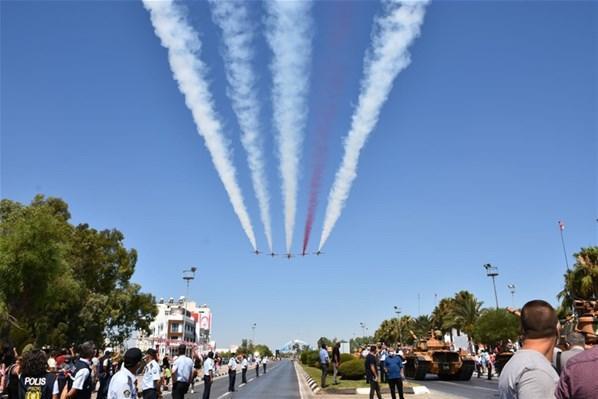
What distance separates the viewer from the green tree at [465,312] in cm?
6744

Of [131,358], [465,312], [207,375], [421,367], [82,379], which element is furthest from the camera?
[465,312]

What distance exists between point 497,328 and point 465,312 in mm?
12778

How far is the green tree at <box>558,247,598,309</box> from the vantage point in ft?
114

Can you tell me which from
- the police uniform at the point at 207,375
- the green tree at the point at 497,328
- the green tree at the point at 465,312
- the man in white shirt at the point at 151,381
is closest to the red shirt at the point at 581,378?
the man in white shirt at the point at 151,381

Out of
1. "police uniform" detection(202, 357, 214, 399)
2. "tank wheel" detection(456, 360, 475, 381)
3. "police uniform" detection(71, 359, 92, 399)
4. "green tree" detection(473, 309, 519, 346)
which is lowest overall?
"tank wheel" detection(456, 360, 475, 381)

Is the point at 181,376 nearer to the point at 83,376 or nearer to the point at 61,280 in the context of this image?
the point at 83,376

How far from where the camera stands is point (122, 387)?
5.96 metres

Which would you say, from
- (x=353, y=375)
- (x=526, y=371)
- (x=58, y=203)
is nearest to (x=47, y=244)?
(x=58, y=203)

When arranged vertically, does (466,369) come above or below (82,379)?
below

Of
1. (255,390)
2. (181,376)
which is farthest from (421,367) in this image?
(181,376)

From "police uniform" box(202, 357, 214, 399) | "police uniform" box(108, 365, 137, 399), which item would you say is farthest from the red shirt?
"police uniform" box(202, 357, 214, 399)

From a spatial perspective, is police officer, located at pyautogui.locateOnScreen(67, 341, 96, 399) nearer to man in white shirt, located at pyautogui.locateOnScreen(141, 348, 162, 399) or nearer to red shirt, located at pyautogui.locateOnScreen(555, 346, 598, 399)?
man in white shirt, located at pyautogui.locateOnScreen(141, 348, 162, 399)

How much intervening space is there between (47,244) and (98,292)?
588 inches

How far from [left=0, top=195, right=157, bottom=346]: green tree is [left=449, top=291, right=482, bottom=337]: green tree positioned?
40281 millimetres
